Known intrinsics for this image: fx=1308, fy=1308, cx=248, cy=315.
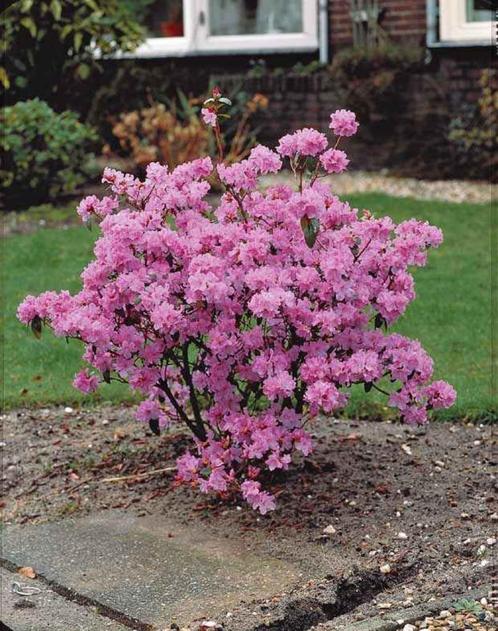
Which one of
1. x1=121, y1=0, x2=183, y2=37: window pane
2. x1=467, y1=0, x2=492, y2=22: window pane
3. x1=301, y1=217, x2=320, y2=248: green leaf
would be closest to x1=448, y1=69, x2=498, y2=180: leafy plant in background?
x1=467, y1=0, x2=492, y2=22: window pane

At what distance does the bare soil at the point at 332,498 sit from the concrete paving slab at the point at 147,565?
8 cm

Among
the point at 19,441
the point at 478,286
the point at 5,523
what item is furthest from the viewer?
the point at 478,286

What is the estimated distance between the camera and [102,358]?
437 centimetres

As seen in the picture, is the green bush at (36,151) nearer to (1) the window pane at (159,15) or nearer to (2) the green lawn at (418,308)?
(2) the green lawn at (418,308)

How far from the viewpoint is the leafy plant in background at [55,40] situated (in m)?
12.0

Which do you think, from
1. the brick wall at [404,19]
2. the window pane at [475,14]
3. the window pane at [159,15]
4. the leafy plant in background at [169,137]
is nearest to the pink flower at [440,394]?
the leafy plant in background at [169,137]

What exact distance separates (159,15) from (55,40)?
2.87 m

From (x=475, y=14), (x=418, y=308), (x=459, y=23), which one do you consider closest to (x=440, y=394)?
(x=418, y=308)

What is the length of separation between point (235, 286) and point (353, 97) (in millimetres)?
8991

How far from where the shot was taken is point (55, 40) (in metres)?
12.3

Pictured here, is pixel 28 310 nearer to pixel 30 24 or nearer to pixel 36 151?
pixel 36 151

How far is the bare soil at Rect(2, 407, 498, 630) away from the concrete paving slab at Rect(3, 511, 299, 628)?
3.3 inches

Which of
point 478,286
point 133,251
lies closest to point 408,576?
point 133,251

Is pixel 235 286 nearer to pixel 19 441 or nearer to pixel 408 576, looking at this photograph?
pixel 408 576
